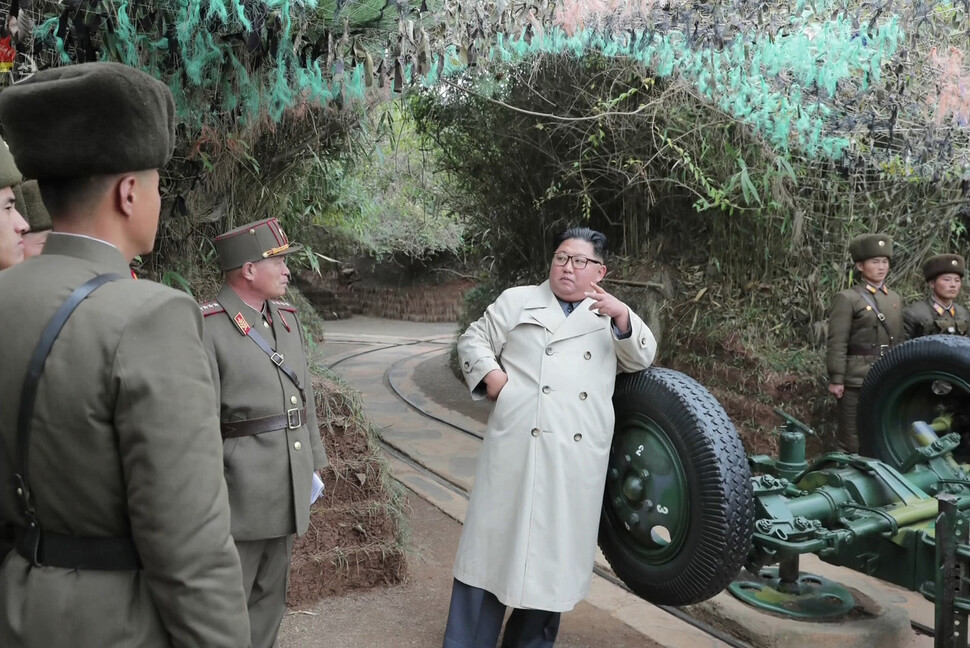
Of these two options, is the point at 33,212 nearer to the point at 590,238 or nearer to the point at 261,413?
the point at 261,413

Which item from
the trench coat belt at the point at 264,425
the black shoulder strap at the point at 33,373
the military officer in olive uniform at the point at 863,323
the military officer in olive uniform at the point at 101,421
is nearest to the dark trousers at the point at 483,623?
the trench coat belt at the point at 264,425

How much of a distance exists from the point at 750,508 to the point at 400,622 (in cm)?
173

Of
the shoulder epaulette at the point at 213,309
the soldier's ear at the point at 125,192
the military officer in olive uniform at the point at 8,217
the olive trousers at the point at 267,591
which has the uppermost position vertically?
the soldier's ear at the point at 125,192

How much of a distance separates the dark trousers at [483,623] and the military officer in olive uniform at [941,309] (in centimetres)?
416

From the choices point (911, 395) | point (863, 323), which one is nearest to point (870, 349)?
point (863, 323)

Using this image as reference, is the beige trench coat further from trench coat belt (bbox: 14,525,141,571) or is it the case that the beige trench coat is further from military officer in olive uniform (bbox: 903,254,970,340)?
military officer in olive uniform (bbox: 903,254,970,340)

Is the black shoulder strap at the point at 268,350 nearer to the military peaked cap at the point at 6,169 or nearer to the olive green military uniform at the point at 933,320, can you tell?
the military peaked cap at the point at 6,169

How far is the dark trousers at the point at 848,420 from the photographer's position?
582 centimetres

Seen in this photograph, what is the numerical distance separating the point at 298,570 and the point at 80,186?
2.67m

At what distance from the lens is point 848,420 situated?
5926 mm

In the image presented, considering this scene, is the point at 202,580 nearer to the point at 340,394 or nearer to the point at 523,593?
the point at 523,593

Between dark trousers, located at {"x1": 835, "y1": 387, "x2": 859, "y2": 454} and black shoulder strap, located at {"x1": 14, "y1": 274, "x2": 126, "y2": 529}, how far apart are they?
5629 mm

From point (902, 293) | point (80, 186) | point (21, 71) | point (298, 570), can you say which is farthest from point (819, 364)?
point (80, 186)

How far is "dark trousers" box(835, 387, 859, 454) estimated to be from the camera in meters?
5.82
